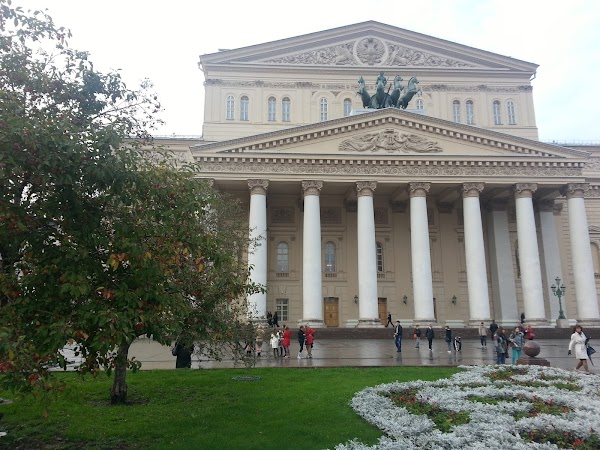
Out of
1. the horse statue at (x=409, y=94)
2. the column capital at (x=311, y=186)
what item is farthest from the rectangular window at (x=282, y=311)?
the horse statue at (x=409, y=94)

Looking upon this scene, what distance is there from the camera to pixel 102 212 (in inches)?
295

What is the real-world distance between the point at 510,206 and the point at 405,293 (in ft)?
33.7

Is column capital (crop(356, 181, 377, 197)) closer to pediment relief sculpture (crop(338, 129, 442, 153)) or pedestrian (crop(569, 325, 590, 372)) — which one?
pediment relief sculpture (crop(338, 129, 442, 153))

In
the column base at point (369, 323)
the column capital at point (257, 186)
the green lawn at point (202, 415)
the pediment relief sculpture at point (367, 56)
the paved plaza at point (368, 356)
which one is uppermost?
the pediment relief sculpture at point (367, 56)

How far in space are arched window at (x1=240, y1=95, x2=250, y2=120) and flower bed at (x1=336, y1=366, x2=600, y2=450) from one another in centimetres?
3406

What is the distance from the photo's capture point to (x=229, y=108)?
44312 mm

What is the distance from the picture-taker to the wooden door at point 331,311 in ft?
128

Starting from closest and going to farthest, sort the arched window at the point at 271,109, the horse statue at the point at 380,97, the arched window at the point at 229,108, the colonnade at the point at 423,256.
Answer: the colonnade at the point at 423,256 < the horse statue at the point at 380,97 < the arched window at the point at 229,108 < the arched window at the point at 271,109

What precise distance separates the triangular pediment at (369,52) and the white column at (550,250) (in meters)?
14.2

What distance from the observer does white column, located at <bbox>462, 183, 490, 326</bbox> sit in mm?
33375

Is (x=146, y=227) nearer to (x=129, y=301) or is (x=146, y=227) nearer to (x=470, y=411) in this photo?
(x=129, y=301)

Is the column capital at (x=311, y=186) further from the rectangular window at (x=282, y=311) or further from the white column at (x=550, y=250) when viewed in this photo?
the white column at (x=550, y=250)

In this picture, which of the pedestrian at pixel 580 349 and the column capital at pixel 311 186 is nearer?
the pedestrian at pixel 580 349

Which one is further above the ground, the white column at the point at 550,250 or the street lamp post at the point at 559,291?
the white column at the point at 550,250
